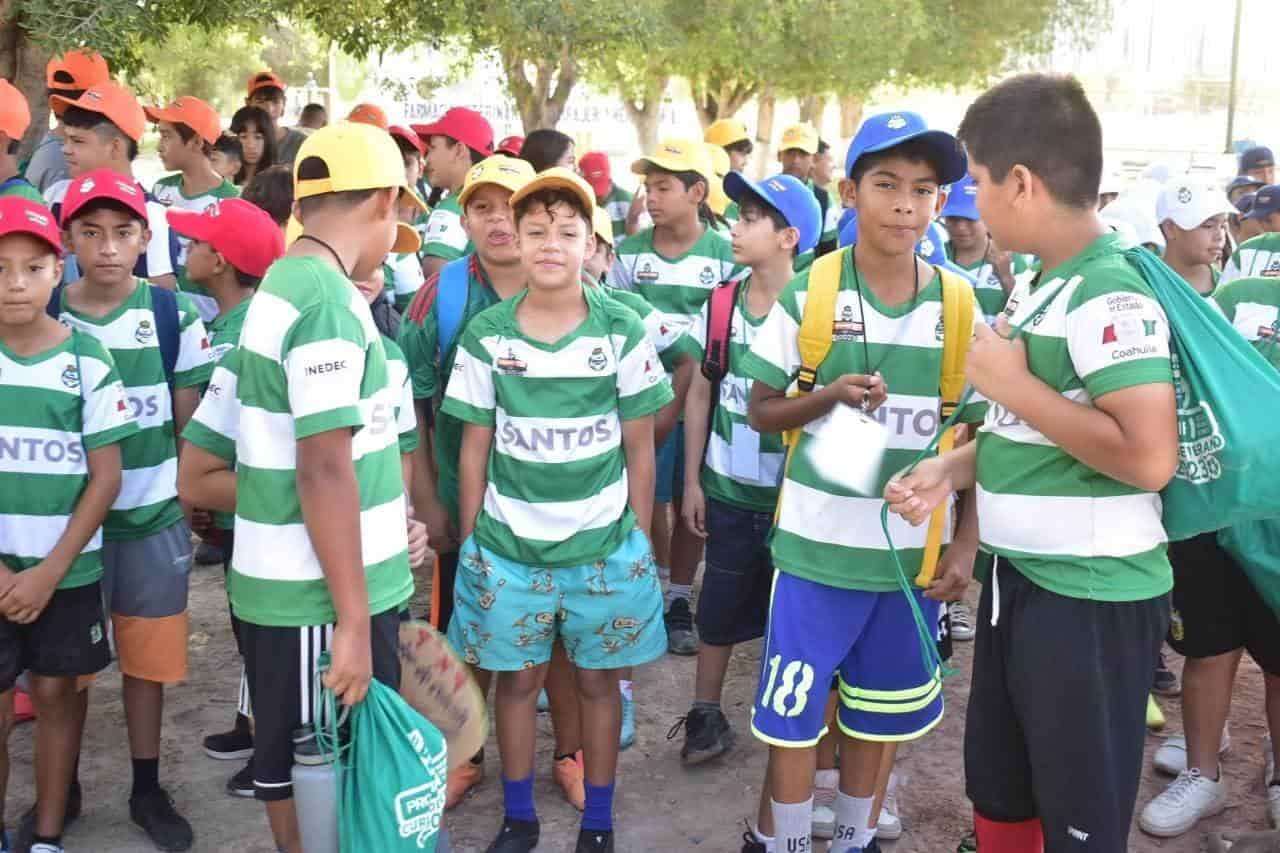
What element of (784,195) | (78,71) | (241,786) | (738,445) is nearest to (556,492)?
(738,445)

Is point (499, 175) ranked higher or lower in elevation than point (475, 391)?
higher

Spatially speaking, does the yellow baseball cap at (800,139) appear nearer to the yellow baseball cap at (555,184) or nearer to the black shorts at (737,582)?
the black shorts at (737,582)

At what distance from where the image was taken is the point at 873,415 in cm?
340

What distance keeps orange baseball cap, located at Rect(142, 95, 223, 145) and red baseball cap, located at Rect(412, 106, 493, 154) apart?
1.15m

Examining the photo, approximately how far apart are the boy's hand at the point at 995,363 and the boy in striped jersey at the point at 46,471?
2.44 meters

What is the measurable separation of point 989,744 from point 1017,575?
443 millimetres

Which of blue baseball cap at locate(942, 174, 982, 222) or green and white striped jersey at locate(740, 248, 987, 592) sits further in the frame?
blue baseball cap at locate(942, 174, 982, 222)

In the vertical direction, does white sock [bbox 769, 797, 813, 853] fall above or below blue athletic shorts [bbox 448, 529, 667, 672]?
below

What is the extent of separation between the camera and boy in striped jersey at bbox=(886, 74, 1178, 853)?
103 inches

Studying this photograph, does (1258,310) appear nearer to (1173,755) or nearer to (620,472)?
(1173,755)

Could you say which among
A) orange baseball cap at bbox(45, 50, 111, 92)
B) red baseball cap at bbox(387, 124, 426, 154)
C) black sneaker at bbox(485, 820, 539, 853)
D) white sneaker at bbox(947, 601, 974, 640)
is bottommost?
black sneaker at bbox(485, 820, 539, 853)

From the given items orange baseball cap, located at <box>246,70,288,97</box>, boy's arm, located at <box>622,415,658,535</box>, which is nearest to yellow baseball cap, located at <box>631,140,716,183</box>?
boy's arm, located at <box>622,415,658,535</box>

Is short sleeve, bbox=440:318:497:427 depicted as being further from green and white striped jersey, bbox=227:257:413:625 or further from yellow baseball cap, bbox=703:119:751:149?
yellow baseball cap, bbox=703:119:751:149

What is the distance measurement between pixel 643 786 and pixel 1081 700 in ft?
6.73
